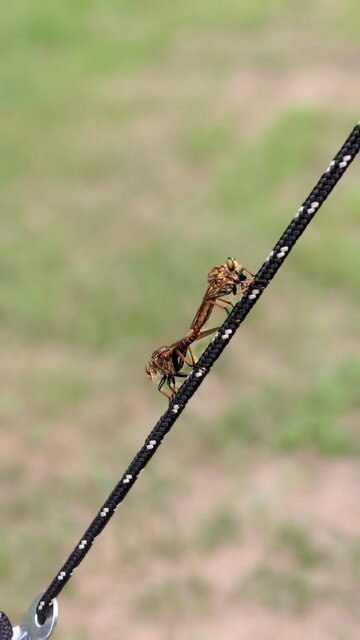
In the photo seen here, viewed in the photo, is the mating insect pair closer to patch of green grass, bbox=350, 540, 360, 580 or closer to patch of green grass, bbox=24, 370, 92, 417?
patch of green grass, bbox=350, 540, 360, 580

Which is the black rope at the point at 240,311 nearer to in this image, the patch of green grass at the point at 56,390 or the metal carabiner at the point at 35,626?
the metal carabiner at the point at 35,626

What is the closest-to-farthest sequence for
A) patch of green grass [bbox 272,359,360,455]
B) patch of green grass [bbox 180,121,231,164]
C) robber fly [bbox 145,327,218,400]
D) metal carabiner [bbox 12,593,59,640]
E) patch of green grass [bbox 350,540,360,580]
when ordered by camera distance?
metal carabiner [bbox 12,593,59,640], robber fly [bbox 145,327,218,400], patch of green grass [bbox 350,540,360,580], patch of green grass [bbox 272,359,360,455], patch of green grass [bbox 180,121,231,164]

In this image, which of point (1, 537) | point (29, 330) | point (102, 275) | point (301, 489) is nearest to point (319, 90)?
point (102, 275)

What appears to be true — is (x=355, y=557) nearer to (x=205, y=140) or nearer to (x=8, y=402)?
(x=8, y=402)

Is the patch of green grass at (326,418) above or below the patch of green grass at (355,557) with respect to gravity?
above

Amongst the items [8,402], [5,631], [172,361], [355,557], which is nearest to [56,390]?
[8,402]

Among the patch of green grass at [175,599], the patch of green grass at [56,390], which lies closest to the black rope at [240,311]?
the patch of green grass at [175,599]

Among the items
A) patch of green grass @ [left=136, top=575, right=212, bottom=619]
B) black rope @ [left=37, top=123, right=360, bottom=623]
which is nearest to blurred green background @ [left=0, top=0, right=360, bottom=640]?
patch of green grass @ [left=136, top=575, right=212, bottom=619]
